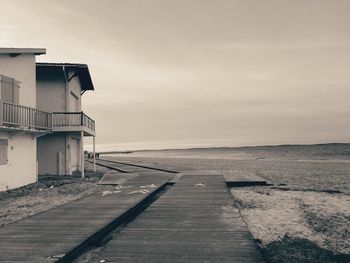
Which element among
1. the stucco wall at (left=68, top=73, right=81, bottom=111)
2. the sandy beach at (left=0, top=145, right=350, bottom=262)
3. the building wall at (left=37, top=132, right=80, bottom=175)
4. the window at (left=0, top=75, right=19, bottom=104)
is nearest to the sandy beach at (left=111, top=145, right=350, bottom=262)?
Answer: the sandy beach at (left=0, top=145, right=350, bottom=262)

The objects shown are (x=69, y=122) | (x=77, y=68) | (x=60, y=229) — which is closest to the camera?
(x=60, y=229)

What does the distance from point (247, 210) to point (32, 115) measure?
13.3 meters

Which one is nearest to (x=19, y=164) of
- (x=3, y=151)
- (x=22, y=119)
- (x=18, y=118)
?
(x=3, y=151)

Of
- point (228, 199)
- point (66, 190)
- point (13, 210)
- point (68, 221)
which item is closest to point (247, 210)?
point (228, 199)

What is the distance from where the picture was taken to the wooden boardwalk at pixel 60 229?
6.59m

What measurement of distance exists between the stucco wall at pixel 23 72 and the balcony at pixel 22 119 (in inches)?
27.6

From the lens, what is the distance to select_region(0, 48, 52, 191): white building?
17578 millimetres

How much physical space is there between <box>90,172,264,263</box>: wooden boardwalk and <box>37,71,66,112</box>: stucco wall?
14.9 meters

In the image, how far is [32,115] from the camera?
19828 mm

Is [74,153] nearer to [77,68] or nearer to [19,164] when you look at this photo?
[77,68]

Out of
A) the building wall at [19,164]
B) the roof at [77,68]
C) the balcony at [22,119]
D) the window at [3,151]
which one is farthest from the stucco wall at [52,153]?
the window at [3,151]

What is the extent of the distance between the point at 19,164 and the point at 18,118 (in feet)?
9.45

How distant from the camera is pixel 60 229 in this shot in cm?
851

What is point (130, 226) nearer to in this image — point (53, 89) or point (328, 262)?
point (328, 262)
